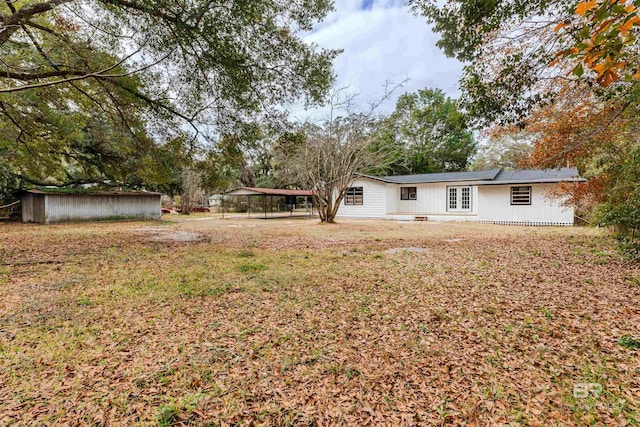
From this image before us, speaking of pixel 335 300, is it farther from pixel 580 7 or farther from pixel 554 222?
pixel 554 222

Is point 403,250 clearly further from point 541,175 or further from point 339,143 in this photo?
point 541,175

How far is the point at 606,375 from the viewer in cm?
221

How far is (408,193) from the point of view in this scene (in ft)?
66.7

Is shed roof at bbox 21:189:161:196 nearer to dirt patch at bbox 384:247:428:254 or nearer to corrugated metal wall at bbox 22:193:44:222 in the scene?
corrugated metal wall at bbox 22:193:44:222

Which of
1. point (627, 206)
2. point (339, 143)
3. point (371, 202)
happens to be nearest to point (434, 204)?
point (371, 202)

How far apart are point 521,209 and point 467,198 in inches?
127

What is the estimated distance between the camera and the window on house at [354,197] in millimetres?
21109

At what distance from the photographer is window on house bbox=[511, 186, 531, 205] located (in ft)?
48.8

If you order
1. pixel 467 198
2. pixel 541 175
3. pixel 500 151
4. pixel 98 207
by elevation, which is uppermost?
pixel 500 151

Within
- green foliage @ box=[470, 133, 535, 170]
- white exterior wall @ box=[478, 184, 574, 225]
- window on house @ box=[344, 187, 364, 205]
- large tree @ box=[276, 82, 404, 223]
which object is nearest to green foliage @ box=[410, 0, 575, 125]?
large tree @ box=[276, 82, 404, 223]

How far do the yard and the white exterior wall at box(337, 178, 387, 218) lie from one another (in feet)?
47.5

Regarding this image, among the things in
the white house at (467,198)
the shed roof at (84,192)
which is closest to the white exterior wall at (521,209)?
the white house at (467,198)

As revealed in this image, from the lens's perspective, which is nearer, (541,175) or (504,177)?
(541,175)

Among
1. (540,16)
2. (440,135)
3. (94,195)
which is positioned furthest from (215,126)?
(440,135)
